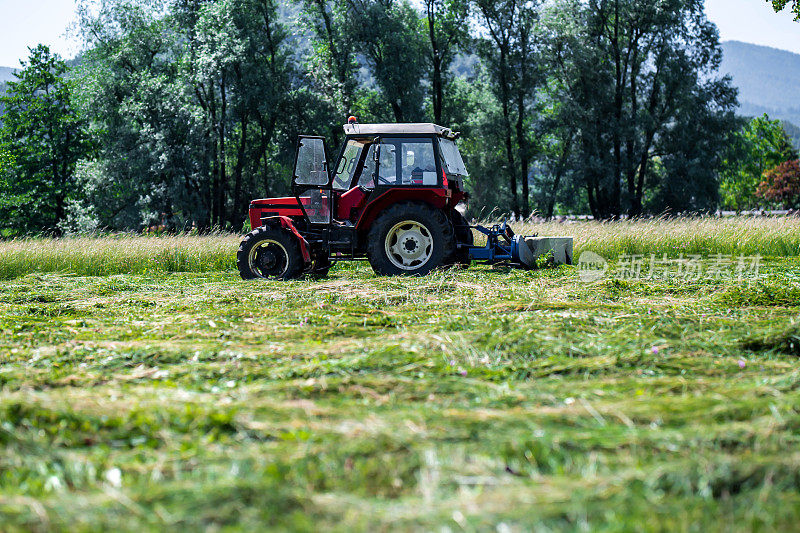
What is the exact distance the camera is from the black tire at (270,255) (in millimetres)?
9562

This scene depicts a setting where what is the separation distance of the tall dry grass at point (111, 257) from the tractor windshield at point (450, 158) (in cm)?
487

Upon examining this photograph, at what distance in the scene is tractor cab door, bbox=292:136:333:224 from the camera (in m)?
9.59

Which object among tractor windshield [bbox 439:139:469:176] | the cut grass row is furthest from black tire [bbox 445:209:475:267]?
the cut grass row

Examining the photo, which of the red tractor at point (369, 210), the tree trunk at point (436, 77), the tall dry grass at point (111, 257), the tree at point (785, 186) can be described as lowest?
the tall dry grass at point (111, 257)

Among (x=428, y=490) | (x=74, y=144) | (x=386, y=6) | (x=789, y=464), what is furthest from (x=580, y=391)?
(x=74, y=144)

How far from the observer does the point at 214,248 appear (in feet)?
43.7

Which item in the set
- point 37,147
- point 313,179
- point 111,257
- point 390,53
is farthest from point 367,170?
point 37,147

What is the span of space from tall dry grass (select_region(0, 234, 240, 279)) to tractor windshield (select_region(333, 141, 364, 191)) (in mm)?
3961

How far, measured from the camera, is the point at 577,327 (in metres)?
5.15

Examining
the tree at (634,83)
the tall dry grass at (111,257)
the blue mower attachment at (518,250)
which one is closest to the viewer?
the blue mower attachment at (518,250)

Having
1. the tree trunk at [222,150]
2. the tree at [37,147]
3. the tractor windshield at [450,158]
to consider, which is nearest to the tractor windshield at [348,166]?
the tractor windshield at [450,158]

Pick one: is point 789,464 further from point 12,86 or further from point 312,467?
point 12,86

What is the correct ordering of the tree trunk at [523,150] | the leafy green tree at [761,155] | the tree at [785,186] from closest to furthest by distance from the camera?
the tree trunk at [523,150]
the tree at [785,186]
the leafy green tree at [761,155]

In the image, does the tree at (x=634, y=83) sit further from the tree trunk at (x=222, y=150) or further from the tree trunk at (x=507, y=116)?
the tree trunk at (x=222, y=150)
